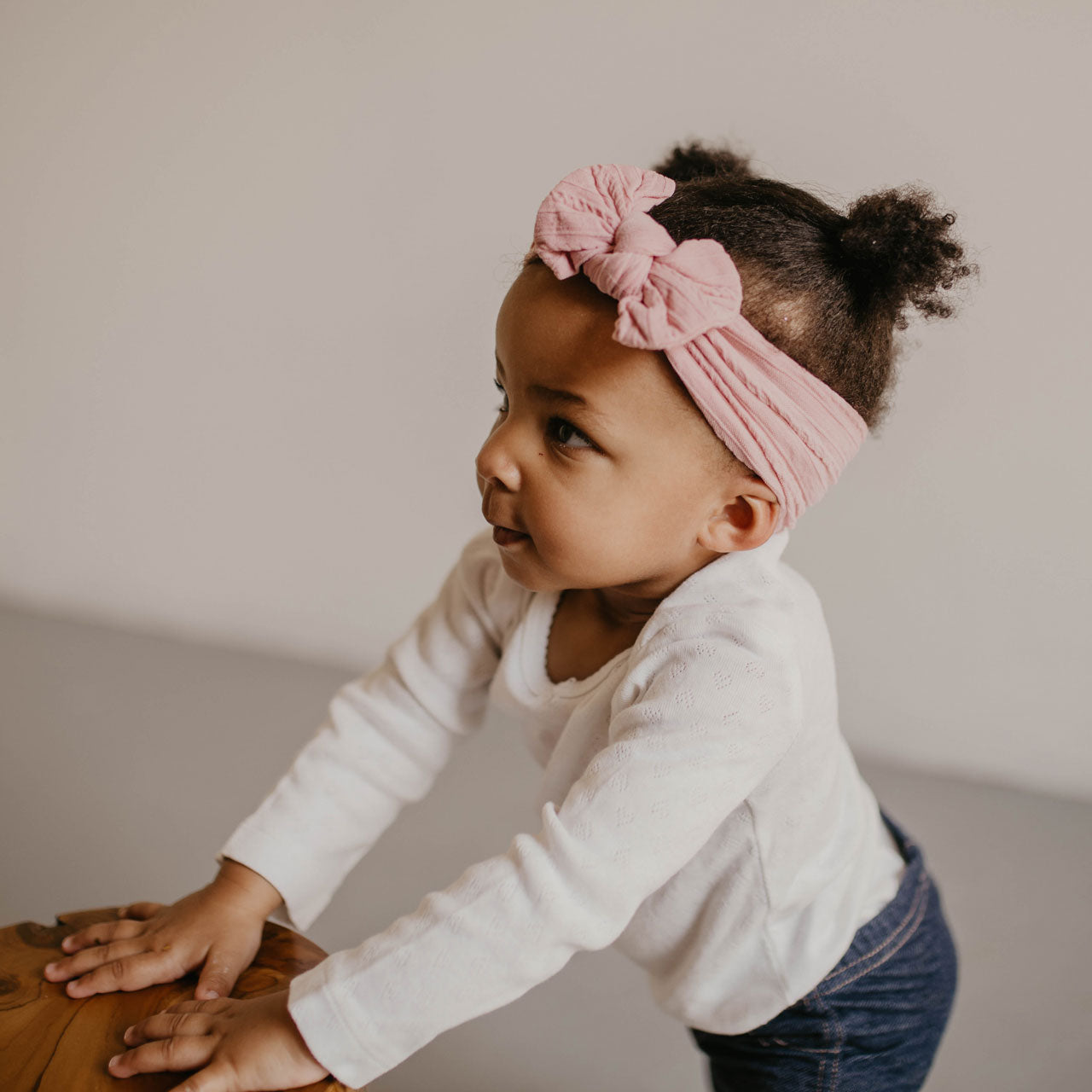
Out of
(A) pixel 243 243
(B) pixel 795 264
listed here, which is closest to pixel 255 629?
(A) pixel 243 243

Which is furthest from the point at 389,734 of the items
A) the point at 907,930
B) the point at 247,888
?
the point at 907,930

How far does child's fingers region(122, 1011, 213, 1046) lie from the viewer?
0.79 metres

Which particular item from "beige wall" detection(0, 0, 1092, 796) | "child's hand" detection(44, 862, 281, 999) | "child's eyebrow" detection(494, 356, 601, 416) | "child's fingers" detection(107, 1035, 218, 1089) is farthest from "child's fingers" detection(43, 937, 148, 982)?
"beige wall" detection(0, 0, 1092, 796)

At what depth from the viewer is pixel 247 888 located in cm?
98

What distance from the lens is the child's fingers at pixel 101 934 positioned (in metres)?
0.91

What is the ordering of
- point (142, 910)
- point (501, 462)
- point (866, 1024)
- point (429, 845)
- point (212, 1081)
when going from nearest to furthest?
point (212, 1081)
point (501, 462)
point (142, 910)
point (866, 1024)
point (429, 845)

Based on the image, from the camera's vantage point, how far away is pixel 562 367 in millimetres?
836

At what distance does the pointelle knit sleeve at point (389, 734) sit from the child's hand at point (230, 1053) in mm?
229

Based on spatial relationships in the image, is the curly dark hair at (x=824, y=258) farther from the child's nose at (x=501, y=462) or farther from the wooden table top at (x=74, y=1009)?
the wooden table top at (x=74, y=1009)

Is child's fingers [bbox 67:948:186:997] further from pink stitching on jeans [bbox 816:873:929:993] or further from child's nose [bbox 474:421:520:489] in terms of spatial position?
pink stitching on jeans [bbox 816:873:929:993]

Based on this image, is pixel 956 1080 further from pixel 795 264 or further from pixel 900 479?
pixel 795 264

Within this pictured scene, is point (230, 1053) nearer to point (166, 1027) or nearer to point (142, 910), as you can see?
point (166, 1027)

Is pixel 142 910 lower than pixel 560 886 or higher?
lower

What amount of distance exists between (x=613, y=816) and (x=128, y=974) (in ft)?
1.24
